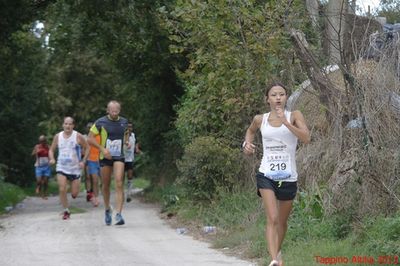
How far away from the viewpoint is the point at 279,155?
27.3 feet

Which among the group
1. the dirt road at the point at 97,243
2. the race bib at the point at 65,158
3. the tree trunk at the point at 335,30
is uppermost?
the tree trunk at the point at 335,30

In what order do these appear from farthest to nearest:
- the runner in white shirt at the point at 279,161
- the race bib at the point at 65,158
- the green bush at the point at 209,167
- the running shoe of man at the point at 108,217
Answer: the race bib at the point at 65,158
the running shoe of man at the point at 108,217
the green bush at the point at 209,167
the runner in white shirt at the point at 279,161

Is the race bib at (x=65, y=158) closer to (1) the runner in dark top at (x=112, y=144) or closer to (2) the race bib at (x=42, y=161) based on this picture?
(1) the runner in dark top at (x=112, y=144)

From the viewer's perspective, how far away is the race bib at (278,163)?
8.30 m

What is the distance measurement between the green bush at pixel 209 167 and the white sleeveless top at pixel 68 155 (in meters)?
2.42

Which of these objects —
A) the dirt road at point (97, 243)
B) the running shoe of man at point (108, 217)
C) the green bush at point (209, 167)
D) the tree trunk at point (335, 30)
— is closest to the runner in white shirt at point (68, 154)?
the dirt road at point (97, 243)

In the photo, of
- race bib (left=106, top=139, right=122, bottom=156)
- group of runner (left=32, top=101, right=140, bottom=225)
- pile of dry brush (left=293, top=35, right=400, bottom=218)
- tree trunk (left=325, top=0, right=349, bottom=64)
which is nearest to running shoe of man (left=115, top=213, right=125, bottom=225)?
group of runner (left=32, top=101, right=140, bottom=225)

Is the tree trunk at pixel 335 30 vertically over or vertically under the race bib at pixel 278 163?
over


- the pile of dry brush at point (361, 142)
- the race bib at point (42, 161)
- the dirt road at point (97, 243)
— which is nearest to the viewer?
the pile of dry brush at point (361, 142)

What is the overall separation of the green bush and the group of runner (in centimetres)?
118

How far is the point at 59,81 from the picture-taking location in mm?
40531

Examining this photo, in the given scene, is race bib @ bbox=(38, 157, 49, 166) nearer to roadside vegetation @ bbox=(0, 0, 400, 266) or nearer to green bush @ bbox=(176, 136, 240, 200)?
roadside vegetation @ bbox=(0, 0, 400, 266)

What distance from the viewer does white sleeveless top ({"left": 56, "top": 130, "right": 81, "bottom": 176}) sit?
1520 centimetres

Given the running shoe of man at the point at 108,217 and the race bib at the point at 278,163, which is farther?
the running shoe of man at the point at 108,217
